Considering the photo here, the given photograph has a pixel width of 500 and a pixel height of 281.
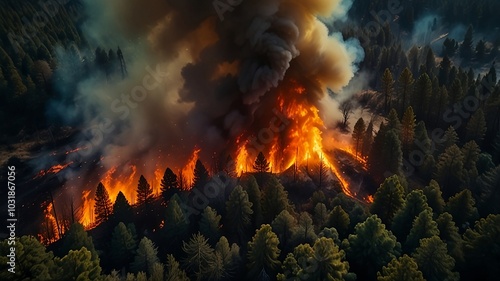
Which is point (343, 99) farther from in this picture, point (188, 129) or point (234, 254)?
point (234, 254)

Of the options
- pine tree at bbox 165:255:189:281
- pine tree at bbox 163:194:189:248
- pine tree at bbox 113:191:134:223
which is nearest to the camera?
pine tree at bbox 165:255:189:281

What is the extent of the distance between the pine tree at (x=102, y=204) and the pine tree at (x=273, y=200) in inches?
1047

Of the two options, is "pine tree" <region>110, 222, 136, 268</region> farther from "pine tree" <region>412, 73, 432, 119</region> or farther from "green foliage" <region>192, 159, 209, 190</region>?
"pine tree" <region>412, 73, 432, 119</region>

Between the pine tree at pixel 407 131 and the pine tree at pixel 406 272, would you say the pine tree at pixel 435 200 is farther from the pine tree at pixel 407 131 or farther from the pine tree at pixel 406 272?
the pine tree at pixel 407 131

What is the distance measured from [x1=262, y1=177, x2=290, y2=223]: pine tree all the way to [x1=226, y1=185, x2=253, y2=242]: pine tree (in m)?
2.85

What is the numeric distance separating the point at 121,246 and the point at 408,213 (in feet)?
141

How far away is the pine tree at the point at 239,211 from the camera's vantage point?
6562 cm

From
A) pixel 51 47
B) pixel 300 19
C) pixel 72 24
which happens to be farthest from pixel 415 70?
pixel 72 24

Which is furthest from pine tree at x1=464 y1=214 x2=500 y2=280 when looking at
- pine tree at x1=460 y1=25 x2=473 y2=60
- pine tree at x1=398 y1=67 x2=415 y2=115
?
pine tree at x1=460 y1=25 x2=473 y2=60

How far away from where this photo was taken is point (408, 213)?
2451 inches

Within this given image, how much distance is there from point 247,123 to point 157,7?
32752 mm

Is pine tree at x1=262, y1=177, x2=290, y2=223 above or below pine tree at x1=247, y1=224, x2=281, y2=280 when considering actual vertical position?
above

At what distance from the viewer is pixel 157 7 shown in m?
92.8

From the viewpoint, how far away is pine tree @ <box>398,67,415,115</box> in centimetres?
11369
